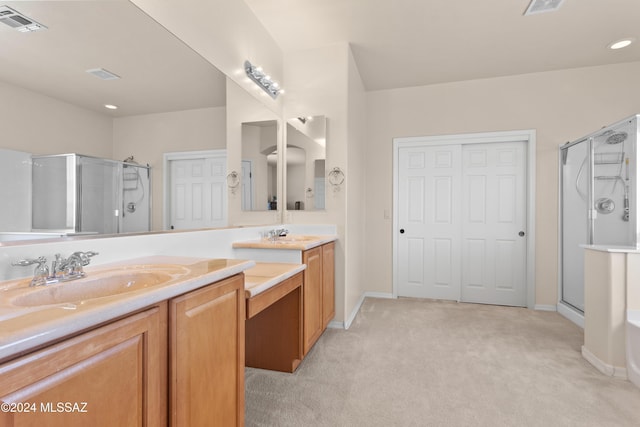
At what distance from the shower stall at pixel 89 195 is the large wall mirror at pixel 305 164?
1726 millimetres

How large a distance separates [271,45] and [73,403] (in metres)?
3.06

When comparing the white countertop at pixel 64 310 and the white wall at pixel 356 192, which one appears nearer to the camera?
the white countertop at pixel 64 310

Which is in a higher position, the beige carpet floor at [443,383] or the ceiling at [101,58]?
the ceiling at [101,58]

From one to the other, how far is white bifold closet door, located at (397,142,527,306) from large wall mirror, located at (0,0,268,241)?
2865 millimetres

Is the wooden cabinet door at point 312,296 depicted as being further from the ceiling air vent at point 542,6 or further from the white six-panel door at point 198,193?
the ceiling air vent at point 542,6

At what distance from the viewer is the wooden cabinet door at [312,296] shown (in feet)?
7.20

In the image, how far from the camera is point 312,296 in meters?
2.34

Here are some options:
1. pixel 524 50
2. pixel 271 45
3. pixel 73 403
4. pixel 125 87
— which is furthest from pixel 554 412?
pixel 271 45

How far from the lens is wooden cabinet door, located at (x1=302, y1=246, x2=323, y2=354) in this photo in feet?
7.20

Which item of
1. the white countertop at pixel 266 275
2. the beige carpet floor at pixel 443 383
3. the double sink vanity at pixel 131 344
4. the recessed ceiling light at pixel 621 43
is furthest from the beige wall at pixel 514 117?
the double sink vanity at pixel 131 344

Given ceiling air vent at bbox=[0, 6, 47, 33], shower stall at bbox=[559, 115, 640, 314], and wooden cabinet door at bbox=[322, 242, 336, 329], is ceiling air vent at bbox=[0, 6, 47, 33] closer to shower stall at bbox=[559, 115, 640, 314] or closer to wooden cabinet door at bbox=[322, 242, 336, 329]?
wooden cabinet door at bbox=[322, 242, 336, 329]

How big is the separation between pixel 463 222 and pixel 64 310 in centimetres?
400

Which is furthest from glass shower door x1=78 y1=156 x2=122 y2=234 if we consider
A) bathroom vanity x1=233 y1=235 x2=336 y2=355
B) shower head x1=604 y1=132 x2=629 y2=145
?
shower head x1=604 y1=132 x2=629 y2=145

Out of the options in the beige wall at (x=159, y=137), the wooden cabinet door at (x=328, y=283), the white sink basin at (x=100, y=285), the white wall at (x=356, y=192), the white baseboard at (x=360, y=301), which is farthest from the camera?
the white wall at (x=356, y=192)
